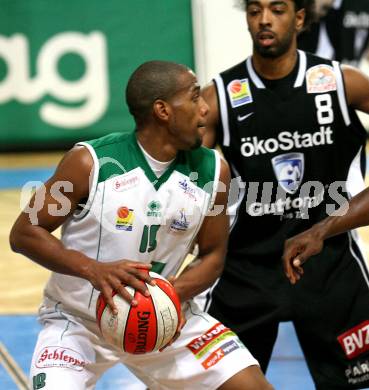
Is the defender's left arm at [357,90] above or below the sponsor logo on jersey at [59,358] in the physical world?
above

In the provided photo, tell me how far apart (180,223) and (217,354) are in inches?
22.8

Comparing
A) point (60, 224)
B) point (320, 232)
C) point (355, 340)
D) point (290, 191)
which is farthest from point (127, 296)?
point (355, 340)

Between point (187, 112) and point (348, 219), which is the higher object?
point (187, 112)

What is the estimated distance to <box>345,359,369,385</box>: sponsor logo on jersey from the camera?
497 centimetres

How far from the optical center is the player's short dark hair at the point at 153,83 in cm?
434

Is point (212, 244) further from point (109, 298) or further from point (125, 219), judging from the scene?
point (109, 298)

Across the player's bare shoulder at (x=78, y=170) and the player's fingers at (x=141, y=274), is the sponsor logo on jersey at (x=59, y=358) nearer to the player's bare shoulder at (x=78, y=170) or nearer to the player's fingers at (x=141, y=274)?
the player's fingers at (x=141, y=274)

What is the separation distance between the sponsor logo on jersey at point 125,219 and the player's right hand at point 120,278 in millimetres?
304

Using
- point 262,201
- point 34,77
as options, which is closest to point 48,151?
point 34,77

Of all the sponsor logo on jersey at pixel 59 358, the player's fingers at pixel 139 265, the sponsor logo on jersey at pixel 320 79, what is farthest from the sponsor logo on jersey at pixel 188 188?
the sponsor logo on jersey at pixel 320 79

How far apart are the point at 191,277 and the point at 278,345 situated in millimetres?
2241

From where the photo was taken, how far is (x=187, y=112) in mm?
4367

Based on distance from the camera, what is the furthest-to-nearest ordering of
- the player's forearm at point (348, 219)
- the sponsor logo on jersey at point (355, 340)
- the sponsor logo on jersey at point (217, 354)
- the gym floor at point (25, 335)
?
the gym floor at point (25, 335), the sponsor logo on jersey at point (355, 340), the player's forearm at point (348, 219), the sponsor logo on jersey at point (217, 354)

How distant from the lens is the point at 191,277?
4.45 metres
